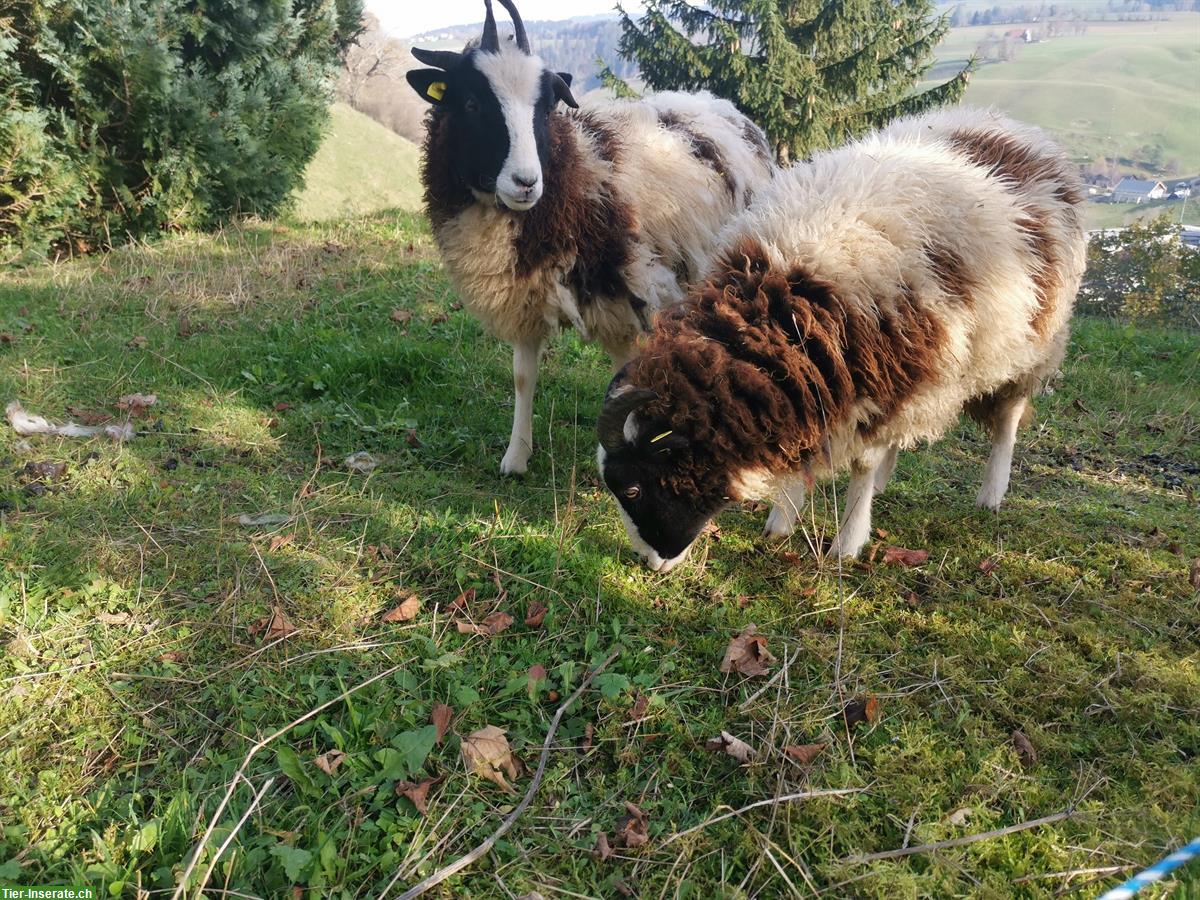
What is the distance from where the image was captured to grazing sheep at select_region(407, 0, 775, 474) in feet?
13.2

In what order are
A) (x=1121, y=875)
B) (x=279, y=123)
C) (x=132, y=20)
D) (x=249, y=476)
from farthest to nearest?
(x=279, y=123)
(x=132, y=20)
(x=249, y=476)
(x=1121, y=875)

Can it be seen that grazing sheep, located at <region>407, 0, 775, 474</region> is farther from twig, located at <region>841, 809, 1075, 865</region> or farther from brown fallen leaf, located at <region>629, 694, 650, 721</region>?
twig, located at <region>841, 809, 1075, 865</region>

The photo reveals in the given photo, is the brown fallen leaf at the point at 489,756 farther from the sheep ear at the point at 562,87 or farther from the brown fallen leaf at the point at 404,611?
the sheep ear at the point at 562,87

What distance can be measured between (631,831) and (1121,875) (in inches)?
52.7

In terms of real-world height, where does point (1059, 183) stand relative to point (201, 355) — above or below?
above

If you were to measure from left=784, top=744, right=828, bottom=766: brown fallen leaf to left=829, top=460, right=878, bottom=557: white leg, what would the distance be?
127 cm

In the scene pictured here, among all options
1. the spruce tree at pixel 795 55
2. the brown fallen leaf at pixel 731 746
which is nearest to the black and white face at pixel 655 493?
the brown fallen leaf at pixel 731 746

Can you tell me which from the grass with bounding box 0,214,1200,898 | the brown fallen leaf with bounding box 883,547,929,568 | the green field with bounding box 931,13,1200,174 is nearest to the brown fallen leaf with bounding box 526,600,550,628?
the grass with bounding box 0,214,1200,898

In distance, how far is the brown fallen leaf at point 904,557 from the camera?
363cm

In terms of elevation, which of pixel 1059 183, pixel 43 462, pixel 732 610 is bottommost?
pixel 732 610

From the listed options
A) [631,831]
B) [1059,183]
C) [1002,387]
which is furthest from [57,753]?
[1059,183]

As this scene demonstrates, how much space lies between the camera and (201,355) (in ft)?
18.7

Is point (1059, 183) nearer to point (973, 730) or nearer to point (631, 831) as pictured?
point (973, 730)

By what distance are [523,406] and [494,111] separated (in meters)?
1.64
